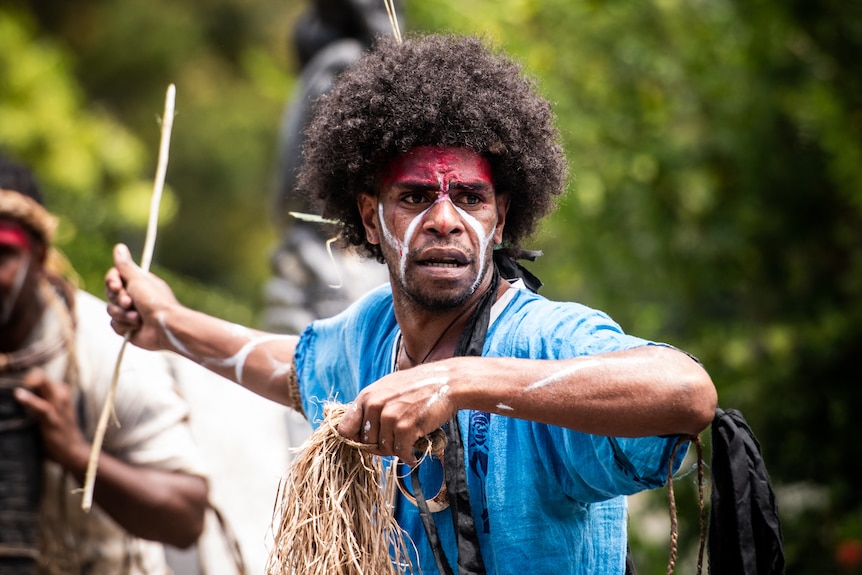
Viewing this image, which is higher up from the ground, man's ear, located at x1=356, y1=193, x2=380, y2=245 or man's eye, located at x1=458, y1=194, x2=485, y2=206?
man's ear, located at x1=356, y1=193, x2=380, y2=245

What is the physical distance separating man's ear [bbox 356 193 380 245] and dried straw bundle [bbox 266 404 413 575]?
24.4 inches

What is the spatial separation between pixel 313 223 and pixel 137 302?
3.56m

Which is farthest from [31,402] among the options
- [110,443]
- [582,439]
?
[582,439]

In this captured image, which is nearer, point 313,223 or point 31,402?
point 31,402

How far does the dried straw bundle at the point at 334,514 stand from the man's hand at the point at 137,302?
3.14 ft

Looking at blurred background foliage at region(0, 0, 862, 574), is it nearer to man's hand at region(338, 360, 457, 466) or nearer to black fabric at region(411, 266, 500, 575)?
black fabric at region(411, 266, 500, 575)

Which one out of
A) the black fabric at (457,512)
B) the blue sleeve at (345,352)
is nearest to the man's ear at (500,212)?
the blue sleeve at (345,352)

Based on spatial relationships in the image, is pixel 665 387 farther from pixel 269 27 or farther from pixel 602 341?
pixel 269 27

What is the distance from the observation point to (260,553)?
219 inches

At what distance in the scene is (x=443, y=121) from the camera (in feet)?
9.89

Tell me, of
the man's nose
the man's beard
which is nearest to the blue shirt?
the man's beard

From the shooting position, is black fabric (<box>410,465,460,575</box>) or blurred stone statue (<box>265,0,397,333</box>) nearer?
black fabric (<box>410,465,460,575</box>)

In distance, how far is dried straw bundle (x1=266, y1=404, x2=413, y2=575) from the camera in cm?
276

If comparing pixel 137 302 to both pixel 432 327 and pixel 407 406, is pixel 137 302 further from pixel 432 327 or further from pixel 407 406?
pixel 407 406
